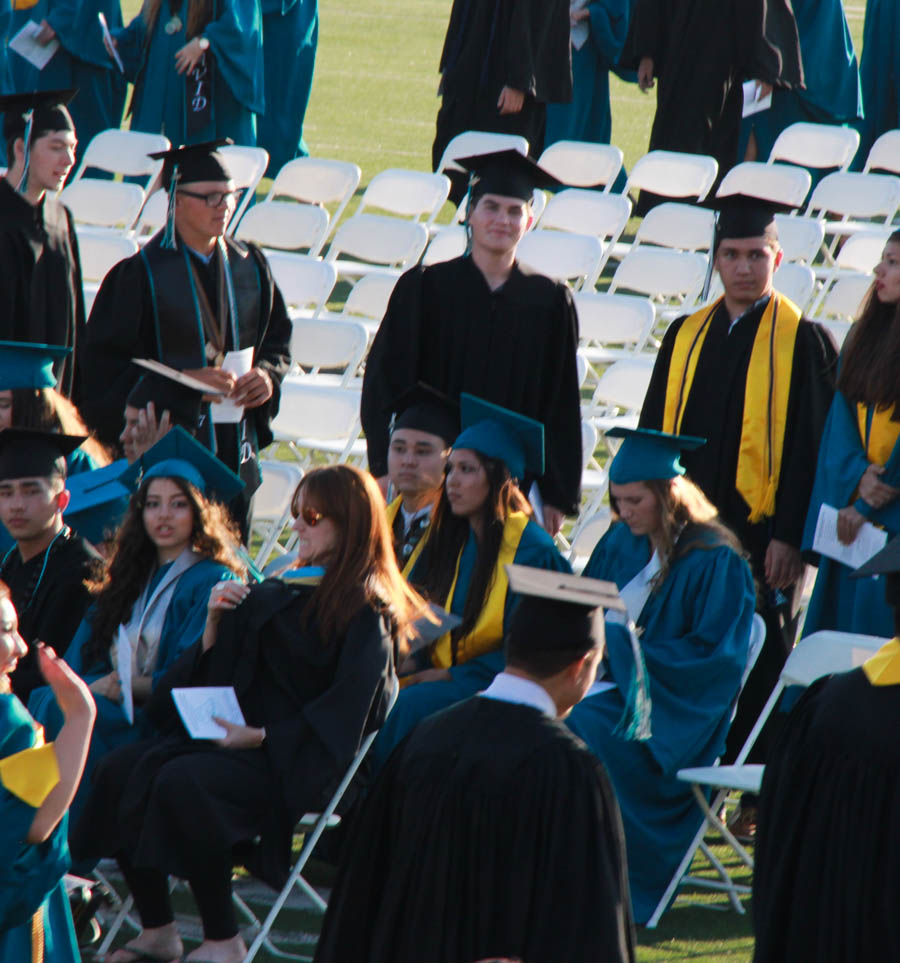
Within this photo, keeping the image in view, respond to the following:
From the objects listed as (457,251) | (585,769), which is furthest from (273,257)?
(585,769)

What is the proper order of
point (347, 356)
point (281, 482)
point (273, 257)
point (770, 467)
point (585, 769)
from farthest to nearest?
1. point (273, 257)
2. point (347, 356)
3. point (281, 482)
4. point (770, 467)
5. point (585, 769)

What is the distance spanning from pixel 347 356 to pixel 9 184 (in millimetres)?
1671

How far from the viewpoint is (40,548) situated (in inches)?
205

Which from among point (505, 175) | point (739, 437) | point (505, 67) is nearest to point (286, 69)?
point (505, 67)

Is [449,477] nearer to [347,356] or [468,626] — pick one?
[468,626]

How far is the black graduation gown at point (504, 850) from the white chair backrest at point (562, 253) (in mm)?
5748

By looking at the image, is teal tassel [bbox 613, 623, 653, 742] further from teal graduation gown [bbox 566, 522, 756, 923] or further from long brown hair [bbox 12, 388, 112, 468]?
long brown hair [bbox 12, 388, 112, 468]

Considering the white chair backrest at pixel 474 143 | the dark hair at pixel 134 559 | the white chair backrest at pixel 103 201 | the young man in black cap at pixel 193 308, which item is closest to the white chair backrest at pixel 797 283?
the young man in black cap at pixel 193 308

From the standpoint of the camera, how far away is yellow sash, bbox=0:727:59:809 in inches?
127

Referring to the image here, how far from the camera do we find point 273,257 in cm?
852

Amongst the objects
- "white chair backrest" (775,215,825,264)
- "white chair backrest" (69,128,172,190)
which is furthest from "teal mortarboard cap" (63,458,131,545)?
"white chair backrest" (69,128,172,190)

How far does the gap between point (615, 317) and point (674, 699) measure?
132 inches

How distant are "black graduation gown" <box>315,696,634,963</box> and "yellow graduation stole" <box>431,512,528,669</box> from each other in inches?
82.2

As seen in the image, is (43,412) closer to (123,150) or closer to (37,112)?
(37,112)
